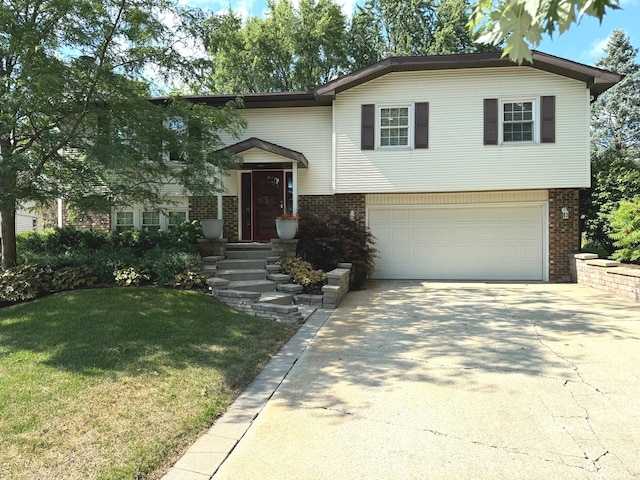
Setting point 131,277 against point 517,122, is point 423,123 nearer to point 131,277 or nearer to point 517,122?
point 517,122

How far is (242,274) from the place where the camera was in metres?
9.44

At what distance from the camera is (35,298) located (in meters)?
7.43

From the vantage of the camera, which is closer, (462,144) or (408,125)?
(462,144)

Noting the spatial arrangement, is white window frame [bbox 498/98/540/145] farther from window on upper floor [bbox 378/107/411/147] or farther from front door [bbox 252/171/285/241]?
front door [bbox 252/171/285/241]

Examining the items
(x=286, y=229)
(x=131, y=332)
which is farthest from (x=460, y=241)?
(x=131, y=332)

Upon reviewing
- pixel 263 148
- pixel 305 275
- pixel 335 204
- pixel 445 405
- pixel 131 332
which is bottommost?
pixel 445 405

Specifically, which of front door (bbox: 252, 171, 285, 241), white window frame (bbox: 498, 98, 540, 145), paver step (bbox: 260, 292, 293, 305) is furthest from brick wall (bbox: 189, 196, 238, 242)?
Result: white window frame (bbox: 498, 98, 540, 145)

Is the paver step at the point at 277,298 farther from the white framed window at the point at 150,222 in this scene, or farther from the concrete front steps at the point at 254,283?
the white framed window at the point at 150,222

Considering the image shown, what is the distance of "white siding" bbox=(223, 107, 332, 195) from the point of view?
12.9 meters

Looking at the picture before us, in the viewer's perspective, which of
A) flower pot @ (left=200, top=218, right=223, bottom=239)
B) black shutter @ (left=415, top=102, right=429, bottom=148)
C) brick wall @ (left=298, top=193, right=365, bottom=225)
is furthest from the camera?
brick wall @ (left=298, top=193, right=365, bottom=225)

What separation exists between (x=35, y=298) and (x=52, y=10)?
15.2 feet

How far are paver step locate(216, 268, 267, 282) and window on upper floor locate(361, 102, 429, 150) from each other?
5018mm

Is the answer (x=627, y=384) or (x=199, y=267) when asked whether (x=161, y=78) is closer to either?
(x=199, y=267)

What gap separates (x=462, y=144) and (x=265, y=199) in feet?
19.4
